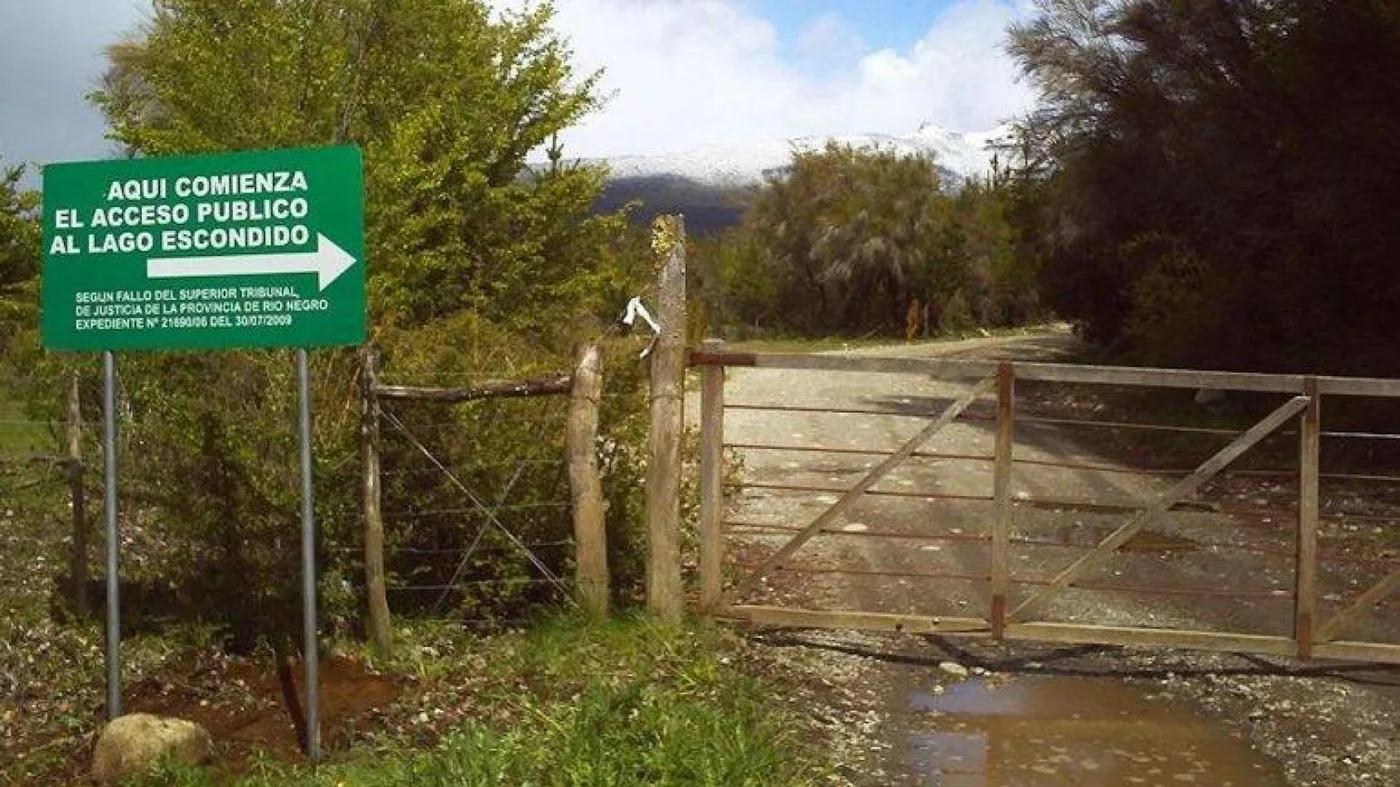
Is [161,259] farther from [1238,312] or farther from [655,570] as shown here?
[1238,312]

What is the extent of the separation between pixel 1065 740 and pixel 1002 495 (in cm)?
143

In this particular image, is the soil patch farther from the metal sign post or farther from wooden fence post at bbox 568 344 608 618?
wooden fence post at bbox 568 344 608 618

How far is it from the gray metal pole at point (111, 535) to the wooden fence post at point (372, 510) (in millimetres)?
1261

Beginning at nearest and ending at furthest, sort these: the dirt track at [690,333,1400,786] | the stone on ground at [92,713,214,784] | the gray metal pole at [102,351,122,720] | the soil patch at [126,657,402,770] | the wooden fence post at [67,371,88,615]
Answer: the stone on ground at [92,713,214,784] → the gray metal pole at [102,351,122,720] → the soil patch at [126,657,402,770] → the dirt track at [690,333,1400,786] → the wooden fence post at [67,371,88,615]

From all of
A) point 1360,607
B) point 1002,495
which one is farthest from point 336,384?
point 1360,607

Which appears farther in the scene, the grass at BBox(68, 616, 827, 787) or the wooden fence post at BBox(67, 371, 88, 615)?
the wooden fence post at BBox(67, 371, 88, 615)

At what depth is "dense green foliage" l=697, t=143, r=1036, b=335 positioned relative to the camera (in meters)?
54.7

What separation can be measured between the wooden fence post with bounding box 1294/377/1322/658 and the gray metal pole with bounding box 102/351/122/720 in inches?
226

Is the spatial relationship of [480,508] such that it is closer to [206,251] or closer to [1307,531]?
[206,251]

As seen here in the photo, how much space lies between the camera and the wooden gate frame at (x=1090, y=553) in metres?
7.48

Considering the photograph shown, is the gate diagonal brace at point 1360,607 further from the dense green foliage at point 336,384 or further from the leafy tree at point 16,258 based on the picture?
the leafy tree at point 16,258

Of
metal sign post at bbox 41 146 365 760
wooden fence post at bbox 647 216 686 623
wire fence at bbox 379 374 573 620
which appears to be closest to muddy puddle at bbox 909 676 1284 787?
wooden fence post at bbox 647 216 686 623

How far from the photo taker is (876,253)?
55094mm

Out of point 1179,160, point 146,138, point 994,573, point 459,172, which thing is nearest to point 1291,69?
point 1179,160
